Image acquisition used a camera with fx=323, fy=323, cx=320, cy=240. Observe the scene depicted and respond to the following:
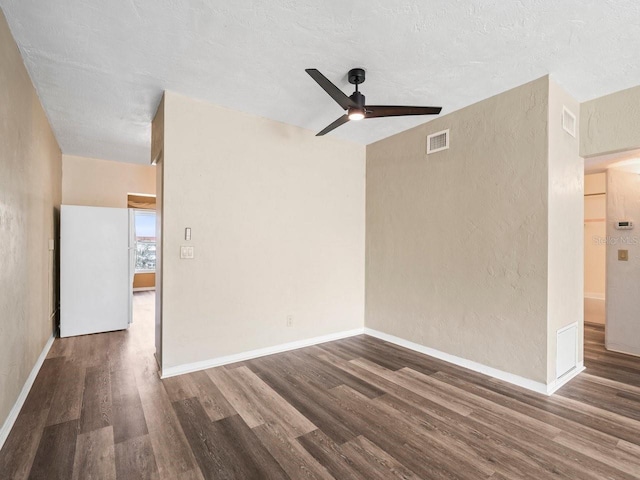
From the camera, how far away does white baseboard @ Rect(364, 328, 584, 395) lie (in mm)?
2760

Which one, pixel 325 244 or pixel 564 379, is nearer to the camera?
pixel 564 379

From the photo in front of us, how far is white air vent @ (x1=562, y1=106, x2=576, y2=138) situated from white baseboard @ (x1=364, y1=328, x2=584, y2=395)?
226cm

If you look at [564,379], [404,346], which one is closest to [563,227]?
[564,379]

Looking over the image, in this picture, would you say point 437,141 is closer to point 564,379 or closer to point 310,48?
point 310,48

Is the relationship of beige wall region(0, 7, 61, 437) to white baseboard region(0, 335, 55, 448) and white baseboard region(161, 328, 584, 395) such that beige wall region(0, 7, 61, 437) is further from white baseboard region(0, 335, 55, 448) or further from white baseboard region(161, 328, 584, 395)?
white baseboard region(161, 328, 584, 395)

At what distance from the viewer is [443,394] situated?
2.74 metres

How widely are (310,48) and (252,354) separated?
3.00m

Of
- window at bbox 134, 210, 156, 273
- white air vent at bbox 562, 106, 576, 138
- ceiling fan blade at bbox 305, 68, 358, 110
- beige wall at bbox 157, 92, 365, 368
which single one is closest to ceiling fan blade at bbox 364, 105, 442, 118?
ceiling fan blade at bbox 305, 68, 358, 110

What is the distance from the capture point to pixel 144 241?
866cm

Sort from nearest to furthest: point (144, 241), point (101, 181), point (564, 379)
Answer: point (564, 379) < point (101, 181) < point (144, 241)

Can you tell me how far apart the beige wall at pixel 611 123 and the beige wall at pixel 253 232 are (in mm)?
2465

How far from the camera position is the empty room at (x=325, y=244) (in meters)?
2.03

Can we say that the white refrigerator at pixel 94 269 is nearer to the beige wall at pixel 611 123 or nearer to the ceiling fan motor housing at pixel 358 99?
the ceiling fan motor housing at pixel 358 99

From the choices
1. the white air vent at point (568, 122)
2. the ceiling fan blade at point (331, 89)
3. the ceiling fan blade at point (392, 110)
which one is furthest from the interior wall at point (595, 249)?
the ceiling fan blade at point (331, 89)
